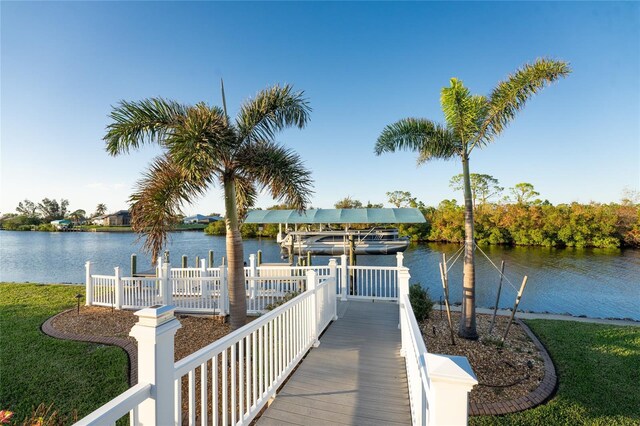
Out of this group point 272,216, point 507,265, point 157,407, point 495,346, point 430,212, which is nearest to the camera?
point 157,407

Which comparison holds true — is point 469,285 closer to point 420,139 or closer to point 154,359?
point 420,139

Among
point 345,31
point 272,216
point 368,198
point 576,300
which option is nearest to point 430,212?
point 368,198

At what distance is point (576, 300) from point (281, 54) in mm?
15799

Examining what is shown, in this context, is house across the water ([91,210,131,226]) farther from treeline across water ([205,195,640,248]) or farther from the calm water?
treeline across water ([205,195,640,248])

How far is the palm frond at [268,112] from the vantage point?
17.9ft

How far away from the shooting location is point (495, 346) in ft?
18.9

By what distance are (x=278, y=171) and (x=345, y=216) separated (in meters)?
10.3

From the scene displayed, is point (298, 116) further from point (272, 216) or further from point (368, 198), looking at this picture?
point (368, 198)

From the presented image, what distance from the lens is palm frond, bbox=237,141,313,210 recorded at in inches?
209

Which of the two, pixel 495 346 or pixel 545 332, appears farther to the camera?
pixel 545 332

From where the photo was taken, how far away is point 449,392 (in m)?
1.32

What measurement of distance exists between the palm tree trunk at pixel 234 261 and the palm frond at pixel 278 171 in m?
0.52

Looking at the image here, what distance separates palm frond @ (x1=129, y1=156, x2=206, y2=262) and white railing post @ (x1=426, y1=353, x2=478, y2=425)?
4689 millimetres

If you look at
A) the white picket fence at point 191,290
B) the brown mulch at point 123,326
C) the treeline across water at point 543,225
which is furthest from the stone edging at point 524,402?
the treeline across water at point 543,225
